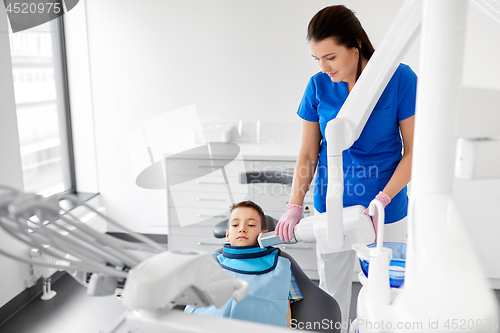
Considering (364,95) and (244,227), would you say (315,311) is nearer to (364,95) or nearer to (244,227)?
(244,227)

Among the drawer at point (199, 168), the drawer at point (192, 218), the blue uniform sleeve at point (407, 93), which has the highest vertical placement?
the blue uniform sleeve at point (407, 93)

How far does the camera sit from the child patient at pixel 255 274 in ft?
4.80

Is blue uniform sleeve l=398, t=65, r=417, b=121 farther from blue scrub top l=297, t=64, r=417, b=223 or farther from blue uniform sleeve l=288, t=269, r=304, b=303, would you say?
blue uniform sleeve l=288, t=269, r=304, b=303

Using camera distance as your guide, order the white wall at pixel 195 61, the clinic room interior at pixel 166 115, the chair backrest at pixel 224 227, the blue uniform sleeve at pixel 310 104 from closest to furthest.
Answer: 1. the blue uniform sleeve at pixel 310 104
2. the chair backrest at pixel 224 227
3. the clinic room interior at pixel 166 115
4. the white wall at pixel 195 61

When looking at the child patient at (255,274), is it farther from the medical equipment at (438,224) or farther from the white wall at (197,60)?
the white wall at (197,60)

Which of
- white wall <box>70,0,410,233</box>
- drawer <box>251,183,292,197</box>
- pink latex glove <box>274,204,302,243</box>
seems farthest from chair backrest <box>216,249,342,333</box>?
white wall <box>70,0,410,233</box>

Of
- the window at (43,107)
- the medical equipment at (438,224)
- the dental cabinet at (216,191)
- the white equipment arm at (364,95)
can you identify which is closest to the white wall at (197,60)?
the window at (43,107)

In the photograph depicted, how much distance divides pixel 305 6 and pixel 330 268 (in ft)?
6.92

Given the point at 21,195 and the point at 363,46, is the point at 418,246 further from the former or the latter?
the point at 363,46

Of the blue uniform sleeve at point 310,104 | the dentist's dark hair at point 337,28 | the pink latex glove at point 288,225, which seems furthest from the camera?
the blue uniform sleeve at point 310,104

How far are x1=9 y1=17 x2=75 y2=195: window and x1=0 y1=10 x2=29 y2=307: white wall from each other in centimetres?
39

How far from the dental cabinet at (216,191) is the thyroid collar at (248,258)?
108 cm

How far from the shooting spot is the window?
2.94 metres

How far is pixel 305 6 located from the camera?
3.14 m
